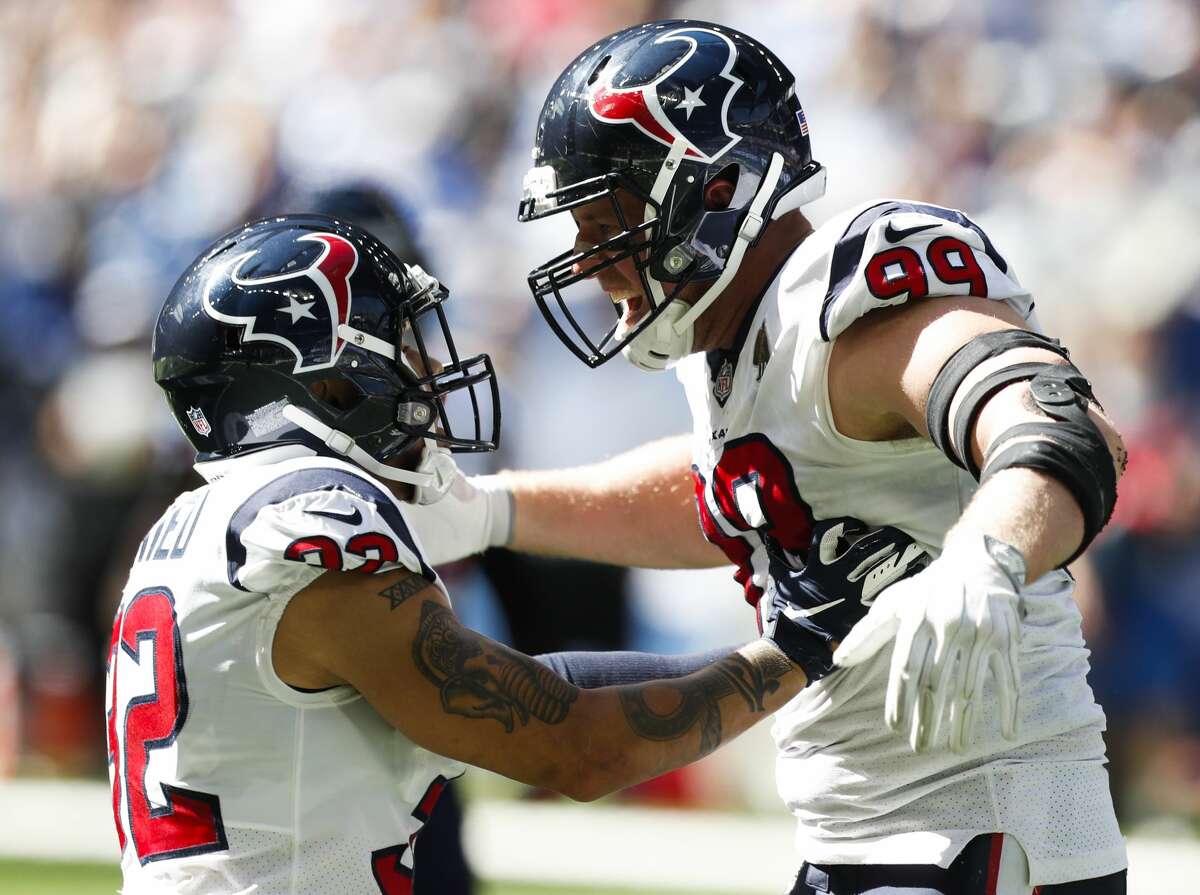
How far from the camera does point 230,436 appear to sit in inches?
95.6

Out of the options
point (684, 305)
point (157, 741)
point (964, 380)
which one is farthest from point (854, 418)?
point (157, 741)

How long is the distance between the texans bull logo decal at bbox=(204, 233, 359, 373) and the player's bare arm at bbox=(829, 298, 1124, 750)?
0.87m

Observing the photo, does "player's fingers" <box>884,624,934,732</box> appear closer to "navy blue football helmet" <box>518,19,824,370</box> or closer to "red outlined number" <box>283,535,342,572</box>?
"red outlined number" <box>283,535,342,572</box>

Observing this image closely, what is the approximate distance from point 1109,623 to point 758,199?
3.46 metres

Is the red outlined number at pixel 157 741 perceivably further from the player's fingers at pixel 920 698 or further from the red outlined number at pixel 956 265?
the red outlined number at pixel 956 265

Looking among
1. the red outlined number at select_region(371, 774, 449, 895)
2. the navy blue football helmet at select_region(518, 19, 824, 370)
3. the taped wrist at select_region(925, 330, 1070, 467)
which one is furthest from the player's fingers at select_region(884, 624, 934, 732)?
the navy blue football helmet at select_region(518, 19, 824, 370)

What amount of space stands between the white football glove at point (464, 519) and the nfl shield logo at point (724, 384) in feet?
2.06

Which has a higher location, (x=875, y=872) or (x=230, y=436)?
(x=230, y=436)

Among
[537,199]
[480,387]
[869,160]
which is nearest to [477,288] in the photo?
[480,387]

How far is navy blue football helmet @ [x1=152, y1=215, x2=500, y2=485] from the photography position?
94.6 inches

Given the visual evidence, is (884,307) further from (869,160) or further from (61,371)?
(61,371)

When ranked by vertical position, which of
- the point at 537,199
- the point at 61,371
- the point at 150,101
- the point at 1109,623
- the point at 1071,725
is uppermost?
the point at 150,101

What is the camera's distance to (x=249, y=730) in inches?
86.5

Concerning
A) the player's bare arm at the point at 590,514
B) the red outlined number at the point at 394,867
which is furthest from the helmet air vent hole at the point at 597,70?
the red outlined number at the point at 394,867
